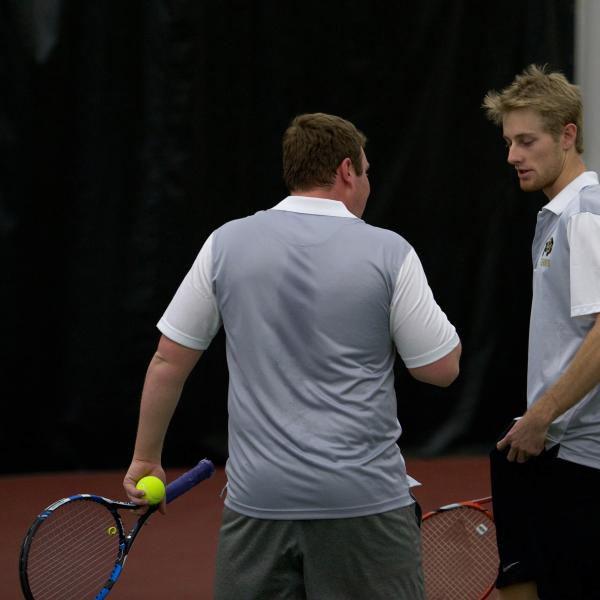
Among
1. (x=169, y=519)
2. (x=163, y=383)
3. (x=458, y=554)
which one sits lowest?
(x=169, y=519)

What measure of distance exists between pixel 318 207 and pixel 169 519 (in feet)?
8.92

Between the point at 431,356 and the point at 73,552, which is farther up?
the point at 431,356

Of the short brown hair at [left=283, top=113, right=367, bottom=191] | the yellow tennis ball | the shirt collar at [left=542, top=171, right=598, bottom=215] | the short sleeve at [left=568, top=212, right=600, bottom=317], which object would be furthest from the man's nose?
the yellow tennis ball

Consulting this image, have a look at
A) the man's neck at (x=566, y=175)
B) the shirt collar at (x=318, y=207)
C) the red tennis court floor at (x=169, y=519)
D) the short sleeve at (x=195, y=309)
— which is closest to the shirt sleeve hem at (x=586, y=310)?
the man's neck at (x=566, y=175)

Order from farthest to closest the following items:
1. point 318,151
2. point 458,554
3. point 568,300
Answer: point 458,554 → point 568,300 → point 318,151

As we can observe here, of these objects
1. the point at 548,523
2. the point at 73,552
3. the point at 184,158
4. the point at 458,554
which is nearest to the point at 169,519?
the point at 184,158

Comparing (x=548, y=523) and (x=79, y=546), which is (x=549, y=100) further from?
(x=79, y=546)

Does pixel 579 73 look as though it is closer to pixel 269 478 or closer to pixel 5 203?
pixel 5 203

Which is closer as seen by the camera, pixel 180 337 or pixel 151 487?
pixel 180 337

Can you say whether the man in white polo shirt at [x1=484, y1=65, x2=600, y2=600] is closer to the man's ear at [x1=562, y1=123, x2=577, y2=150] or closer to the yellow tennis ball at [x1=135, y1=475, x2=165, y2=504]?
the man's ear at [x1=562, y1=123, x2=577, y2=150]

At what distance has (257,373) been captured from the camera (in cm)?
245

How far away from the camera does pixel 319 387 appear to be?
2.41m

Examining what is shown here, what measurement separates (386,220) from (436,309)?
3.46 m

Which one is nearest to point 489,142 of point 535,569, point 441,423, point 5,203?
point 441,423
